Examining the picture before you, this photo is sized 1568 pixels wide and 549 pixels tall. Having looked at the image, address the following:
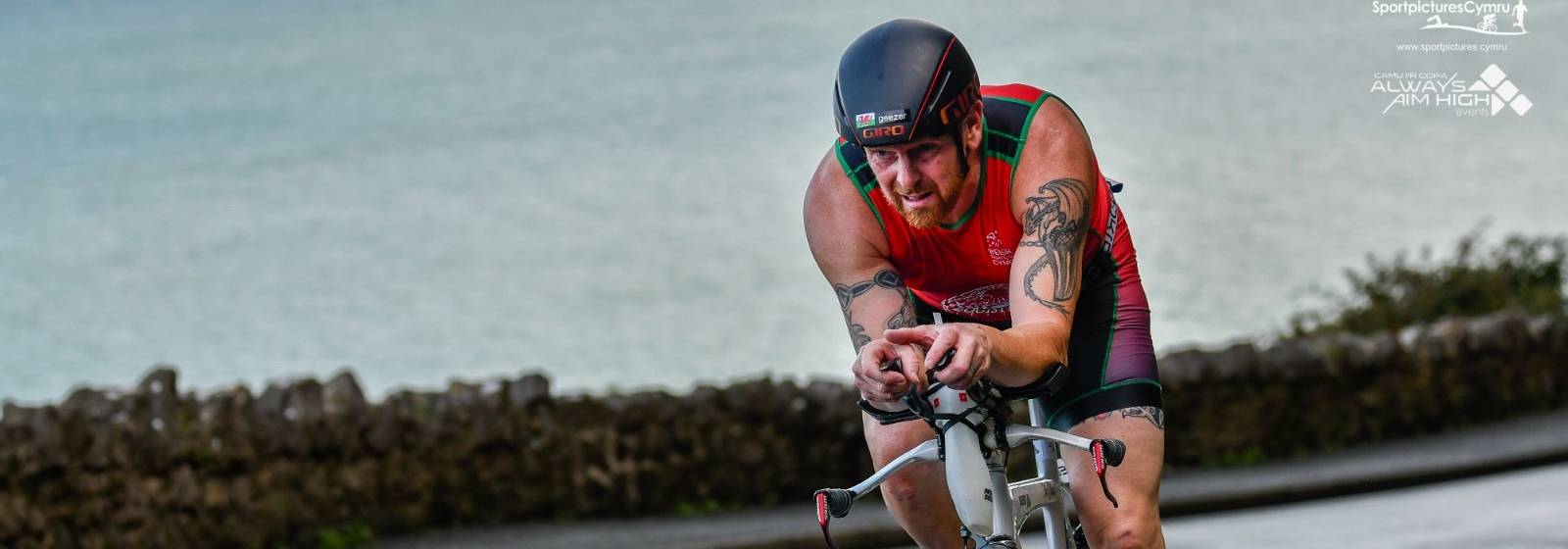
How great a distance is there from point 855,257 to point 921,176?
0.51m

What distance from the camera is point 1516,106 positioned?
2948cm

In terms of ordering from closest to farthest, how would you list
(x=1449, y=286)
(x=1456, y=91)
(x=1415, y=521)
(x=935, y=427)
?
(x=935, y=427) → (x=1415, y=521) → (x=1449, y=286) → (x=1456, y=91)

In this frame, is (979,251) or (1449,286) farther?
(1449,286)

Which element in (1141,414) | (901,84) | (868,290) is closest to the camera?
(901,84)

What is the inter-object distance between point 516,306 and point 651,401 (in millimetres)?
11699

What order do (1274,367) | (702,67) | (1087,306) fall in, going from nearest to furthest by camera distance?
(1087,306) < (1274,367) < (702,67)

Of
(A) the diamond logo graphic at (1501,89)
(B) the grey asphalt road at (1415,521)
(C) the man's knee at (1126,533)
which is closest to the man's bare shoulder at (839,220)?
(C) the man's knee at (1126,533)

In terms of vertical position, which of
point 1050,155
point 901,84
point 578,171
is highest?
point 578,171

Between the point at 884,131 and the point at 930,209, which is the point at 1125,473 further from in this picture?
the point at 884,131

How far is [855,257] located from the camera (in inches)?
175

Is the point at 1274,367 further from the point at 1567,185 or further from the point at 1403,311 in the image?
the point at 1567,185

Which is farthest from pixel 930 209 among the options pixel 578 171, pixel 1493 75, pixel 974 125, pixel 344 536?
pixel 578 171

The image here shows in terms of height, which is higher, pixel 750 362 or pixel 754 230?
pixel 754 230

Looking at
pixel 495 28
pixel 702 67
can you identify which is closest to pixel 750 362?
pixel 702 67
